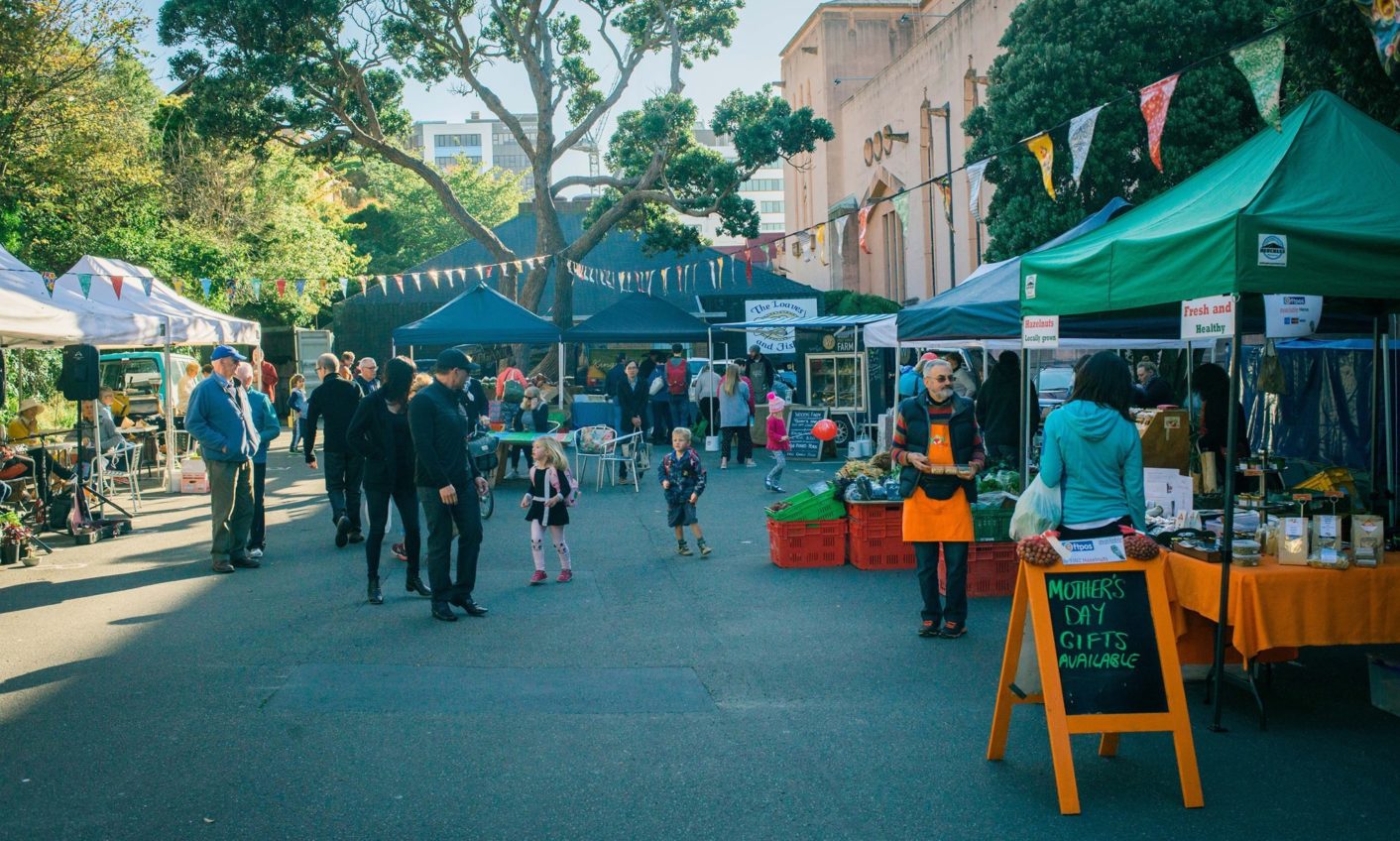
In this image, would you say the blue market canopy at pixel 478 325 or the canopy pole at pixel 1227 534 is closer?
the canopy pole at pixel 1227 534

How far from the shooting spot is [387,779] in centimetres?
528

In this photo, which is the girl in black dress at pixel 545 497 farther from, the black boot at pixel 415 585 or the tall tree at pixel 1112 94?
the tall tree at pixel 1112 94

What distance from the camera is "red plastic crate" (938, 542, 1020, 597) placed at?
9445 mm

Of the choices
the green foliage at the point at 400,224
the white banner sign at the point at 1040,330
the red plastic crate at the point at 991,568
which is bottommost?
the red plastic crate at the point at 991,568

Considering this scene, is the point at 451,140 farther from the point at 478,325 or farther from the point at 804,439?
the point at 804,439

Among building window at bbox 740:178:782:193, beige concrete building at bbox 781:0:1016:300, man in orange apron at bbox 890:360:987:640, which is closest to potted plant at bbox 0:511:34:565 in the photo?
man in orange apron at bbox 890:360:987:640

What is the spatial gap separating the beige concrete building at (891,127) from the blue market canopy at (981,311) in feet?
51.4

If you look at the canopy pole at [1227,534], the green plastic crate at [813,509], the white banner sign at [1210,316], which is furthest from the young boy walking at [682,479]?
the canopy pole at [1227,534]

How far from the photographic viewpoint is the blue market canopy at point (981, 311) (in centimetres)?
1056

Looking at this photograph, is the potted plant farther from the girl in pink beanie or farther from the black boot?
the girl in pink beanie

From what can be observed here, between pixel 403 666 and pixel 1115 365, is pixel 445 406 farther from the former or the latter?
pixel 1115 365

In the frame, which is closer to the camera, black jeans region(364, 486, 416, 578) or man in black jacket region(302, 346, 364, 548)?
black jeans region(364, 486, 416, 578)

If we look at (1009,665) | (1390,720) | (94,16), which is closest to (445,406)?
(1009,665)

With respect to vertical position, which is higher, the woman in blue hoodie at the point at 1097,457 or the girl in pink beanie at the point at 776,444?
the woman in blue hoodie at the point at 1097,457
